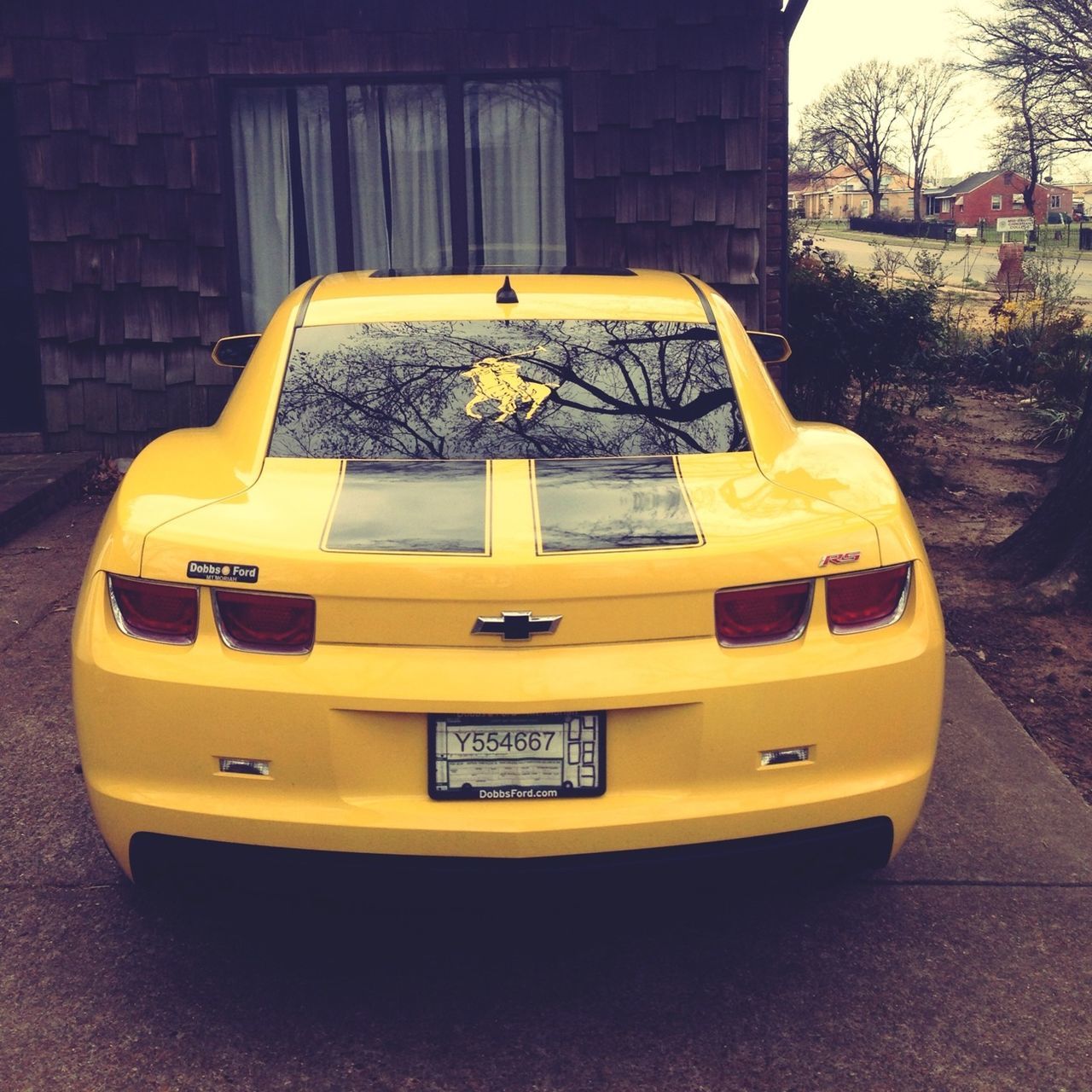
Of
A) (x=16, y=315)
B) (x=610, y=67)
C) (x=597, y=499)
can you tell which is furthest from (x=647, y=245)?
(x=597, y=499)

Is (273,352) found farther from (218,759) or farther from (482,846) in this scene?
(482,846)

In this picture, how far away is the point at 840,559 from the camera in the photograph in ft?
8.71

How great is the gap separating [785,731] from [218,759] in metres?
1.13

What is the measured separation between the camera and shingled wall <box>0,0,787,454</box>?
8109mm

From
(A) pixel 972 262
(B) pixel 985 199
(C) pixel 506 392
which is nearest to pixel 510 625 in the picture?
(C) pixel 506 392

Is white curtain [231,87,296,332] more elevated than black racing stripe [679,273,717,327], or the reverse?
white curtain [231,87,296,332]

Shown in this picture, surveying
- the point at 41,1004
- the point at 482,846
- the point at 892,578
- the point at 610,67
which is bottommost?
the point at 41,1004

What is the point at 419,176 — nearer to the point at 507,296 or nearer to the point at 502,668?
the point at 507,296

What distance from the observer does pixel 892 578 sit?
2.73m

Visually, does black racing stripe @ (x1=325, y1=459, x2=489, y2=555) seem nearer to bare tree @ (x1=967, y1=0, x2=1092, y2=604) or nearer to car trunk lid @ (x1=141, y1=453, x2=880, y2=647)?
car trunk lid @ (x1=141, y1=453, x2=880, y2=647)

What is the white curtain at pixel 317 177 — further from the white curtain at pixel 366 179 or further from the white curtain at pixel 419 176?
the white curtain at pixel 419 176

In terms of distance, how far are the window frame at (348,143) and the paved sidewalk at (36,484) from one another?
4.58ft

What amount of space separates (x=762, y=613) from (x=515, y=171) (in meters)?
6.56

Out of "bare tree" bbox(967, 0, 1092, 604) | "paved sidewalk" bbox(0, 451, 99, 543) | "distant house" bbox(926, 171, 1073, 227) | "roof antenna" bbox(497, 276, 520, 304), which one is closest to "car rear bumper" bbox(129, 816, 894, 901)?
"roof antenna" bbox(497, 276, 520, 304)
